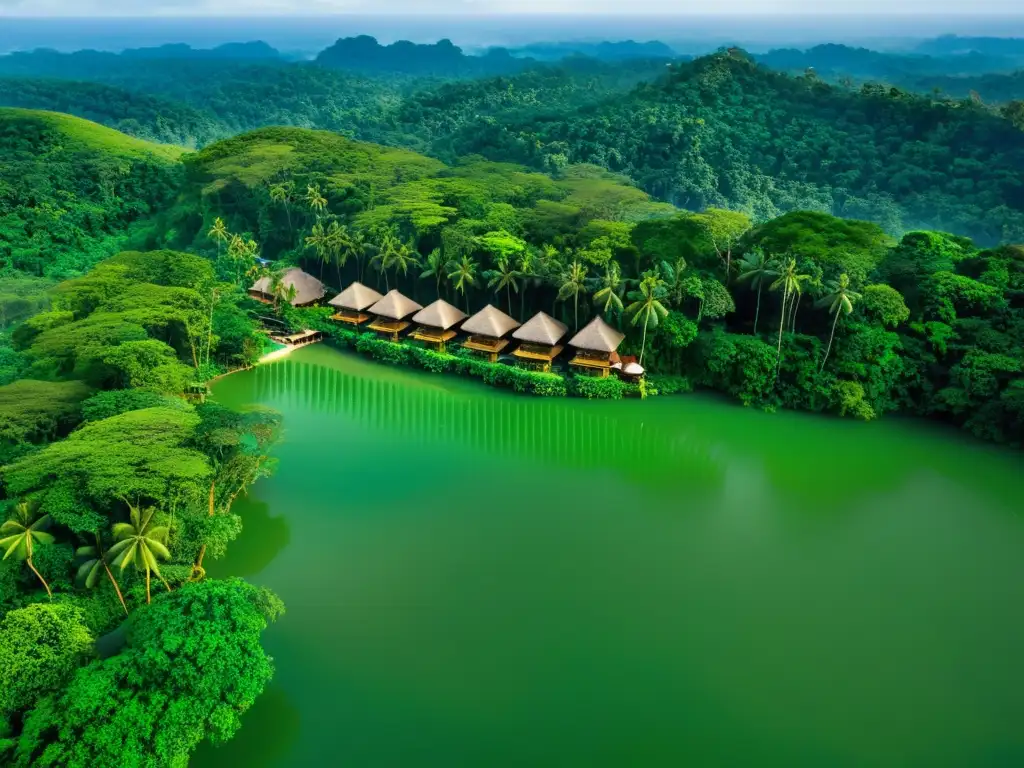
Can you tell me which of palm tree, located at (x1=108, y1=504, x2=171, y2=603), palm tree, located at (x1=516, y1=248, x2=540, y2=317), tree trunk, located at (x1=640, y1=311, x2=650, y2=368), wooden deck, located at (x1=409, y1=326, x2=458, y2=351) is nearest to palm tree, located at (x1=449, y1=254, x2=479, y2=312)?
wooden deck, located at (x1=409, y1=326, x2=458, y2=351)

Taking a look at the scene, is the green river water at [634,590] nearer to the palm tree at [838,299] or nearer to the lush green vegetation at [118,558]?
the lush green vegetation at [118,558]

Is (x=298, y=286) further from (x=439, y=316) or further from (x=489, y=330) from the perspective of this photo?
(x=489, y=330)

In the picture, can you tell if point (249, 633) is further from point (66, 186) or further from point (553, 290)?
point (66, 186)

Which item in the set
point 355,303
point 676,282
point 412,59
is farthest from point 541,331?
point 412,59

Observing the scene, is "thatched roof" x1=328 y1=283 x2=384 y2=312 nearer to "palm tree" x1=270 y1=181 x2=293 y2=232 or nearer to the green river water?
the green river water

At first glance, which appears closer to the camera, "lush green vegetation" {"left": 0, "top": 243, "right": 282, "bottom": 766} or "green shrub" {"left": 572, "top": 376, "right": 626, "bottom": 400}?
"lush green vegetation" {"left": 0, "top": 243, "right": 282, "bottom": 766}
